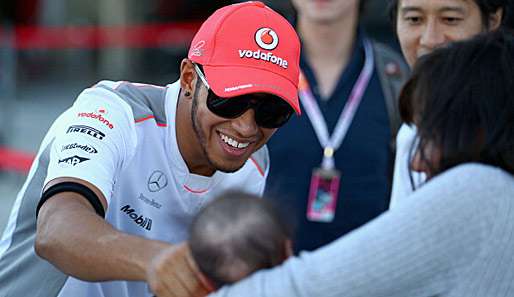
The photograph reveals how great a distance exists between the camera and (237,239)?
1804mm

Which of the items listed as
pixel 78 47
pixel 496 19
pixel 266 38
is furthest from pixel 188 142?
pixel 78 47

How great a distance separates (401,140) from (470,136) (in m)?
1.15

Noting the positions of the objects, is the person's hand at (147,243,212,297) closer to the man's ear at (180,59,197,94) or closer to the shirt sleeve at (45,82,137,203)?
the shirt sleeve at (45,82,137,203)

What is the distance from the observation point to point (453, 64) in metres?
1.98

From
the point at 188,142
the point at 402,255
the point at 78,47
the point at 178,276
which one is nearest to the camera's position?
the point at 402,255

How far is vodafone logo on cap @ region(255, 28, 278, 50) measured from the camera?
2.65 metres

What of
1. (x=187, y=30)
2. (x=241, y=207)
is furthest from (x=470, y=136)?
(x=187, y=30)

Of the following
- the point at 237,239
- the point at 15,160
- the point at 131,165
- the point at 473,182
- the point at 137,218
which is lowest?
the point at 15,160

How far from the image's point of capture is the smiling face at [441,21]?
3.25 m

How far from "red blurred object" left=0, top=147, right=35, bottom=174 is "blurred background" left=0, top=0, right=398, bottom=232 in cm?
8

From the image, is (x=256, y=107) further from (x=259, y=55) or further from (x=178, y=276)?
(x=178, y=276)

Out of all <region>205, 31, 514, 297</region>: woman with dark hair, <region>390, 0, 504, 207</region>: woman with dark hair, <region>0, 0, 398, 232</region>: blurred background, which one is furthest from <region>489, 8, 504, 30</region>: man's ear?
<region>0, 0, 398, 232</region>: blurred background

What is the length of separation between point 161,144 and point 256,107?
0.38m

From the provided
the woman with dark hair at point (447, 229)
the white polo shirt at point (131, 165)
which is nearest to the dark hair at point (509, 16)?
the white polo shirt at point (131, 165)
